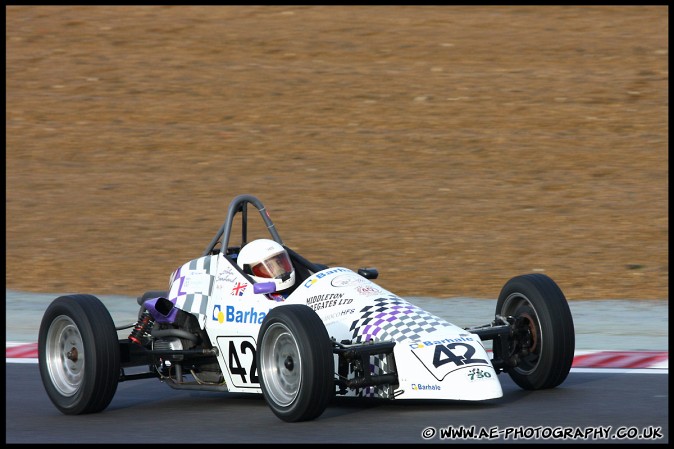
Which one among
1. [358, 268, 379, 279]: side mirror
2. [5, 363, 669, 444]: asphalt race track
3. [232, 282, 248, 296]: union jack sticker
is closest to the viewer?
[5, 363, 669, 444]: asphalt race track

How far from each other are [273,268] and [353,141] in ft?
38.8

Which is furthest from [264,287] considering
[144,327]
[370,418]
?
[370,418]

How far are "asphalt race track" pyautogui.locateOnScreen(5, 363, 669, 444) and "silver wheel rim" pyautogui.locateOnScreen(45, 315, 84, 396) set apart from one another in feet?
0.73

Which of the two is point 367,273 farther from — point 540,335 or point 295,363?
point 295,363

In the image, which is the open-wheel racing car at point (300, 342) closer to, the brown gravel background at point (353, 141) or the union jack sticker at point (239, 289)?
the union jack sticker at point (239, 289)

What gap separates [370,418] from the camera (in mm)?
8062

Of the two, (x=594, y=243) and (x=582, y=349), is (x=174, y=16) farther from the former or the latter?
(x=582, y=349)

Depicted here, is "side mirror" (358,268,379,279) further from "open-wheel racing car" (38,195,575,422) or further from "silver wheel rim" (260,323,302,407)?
"silver wheel rim" (260,323,302,407)

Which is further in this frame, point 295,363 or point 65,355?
point 65,355

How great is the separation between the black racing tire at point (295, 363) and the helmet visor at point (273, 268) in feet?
2.84

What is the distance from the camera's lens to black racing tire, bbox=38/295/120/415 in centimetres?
860

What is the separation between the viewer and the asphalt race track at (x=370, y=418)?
7.50 meters

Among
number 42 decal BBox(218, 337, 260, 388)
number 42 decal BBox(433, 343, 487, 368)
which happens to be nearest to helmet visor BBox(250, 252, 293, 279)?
number 42 decal BBox(218, 337, 260, 388)

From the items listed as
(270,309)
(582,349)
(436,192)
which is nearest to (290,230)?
(436,192)
